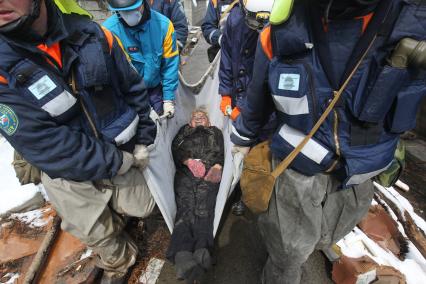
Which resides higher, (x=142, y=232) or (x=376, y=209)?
(x=376, y=209)

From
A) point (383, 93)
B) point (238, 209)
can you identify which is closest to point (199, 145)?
point (238, 209)

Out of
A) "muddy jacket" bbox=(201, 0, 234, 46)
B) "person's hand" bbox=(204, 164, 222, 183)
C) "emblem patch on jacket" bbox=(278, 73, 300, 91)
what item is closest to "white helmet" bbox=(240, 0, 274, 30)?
"emblem patch on jacket" bbox=(278, 73, 300, 91)

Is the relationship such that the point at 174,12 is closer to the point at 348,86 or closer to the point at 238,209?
the point at 238,209

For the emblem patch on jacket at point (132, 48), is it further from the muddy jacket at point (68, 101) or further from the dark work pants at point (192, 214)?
the dark work pants at point (192, 214)

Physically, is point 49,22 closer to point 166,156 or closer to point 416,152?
point 166,156

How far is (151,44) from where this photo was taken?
2736mm

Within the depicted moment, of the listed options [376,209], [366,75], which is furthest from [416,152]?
[366,75]

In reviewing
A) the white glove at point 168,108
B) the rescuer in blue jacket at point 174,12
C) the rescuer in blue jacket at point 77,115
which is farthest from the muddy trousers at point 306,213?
the rescuer in blue jacket at point 174,12

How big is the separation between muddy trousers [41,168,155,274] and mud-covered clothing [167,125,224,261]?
1.42ft

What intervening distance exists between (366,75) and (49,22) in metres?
1.64

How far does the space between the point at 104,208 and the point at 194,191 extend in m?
1.18

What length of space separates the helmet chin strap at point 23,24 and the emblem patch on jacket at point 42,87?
24 centimetres

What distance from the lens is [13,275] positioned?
223 centimetres

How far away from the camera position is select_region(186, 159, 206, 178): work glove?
3.17m
